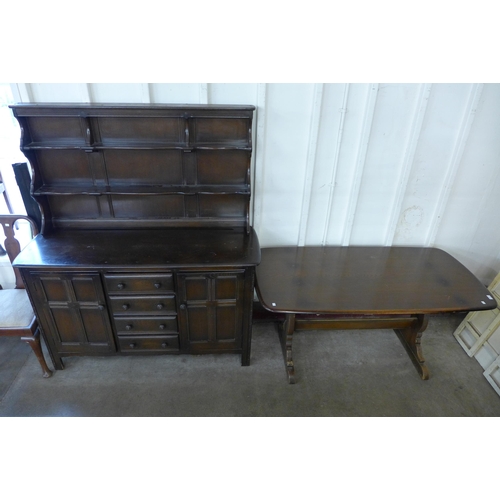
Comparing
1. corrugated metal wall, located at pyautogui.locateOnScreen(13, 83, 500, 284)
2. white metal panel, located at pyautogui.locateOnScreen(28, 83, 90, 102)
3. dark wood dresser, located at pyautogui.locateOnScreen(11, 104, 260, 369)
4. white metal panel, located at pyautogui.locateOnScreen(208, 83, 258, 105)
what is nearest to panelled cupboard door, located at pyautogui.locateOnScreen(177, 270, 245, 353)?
dark wood dresser, located at pyautogui.locateOnScreen(11, 104, 260, 369)

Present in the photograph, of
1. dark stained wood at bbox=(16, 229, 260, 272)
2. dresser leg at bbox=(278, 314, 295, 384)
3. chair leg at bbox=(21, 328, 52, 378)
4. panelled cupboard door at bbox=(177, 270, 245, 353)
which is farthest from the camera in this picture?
dresser leg at bbox=(278, 314, 295, 384)

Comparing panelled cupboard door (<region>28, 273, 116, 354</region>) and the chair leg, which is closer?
panelled cupboard door (<region>28, 273, 116, 354</region>)

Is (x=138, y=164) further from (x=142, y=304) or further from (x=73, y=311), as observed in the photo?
(x=73, y=311)

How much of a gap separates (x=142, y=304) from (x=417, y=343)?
1989 mm

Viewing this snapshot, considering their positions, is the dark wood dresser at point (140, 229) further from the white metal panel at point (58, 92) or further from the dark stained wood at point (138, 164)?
the white metal panel at point (58, 92)

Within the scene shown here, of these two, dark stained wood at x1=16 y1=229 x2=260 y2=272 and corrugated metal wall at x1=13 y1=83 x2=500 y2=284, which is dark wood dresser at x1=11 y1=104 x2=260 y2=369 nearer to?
dark stained wood at x1=16 y1=229 x2=260 y2=272

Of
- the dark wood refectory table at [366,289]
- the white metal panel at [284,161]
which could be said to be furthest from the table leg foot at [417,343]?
the white metal panel at [284,161]

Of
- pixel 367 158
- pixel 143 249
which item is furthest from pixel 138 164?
pixel 367 158

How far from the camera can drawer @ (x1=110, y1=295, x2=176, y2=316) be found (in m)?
2.19

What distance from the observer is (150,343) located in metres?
2.38

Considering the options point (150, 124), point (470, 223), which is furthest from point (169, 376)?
point (470, 223)

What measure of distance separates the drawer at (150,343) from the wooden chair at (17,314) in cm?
53

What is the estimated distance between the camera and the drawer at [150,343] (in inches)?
92.8

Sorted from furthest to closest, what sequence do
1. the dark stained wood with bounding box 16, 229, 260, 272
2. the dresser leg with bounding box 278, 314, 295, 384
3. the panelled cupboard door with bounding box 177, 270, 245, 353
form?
the dresser leg with bounding box 278, 314, 295, 384, the panelled cupboard door with bounding box 177, 270, 245, 353, the dark stained wood with bounding box 16, 229, 260, 272
